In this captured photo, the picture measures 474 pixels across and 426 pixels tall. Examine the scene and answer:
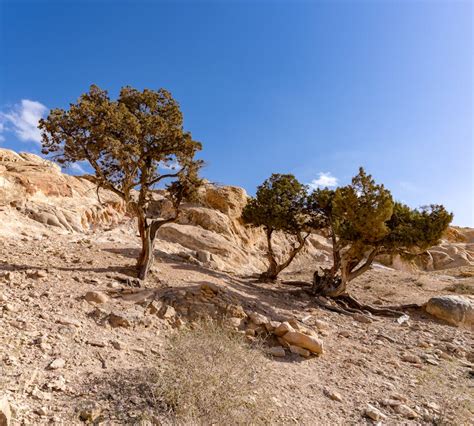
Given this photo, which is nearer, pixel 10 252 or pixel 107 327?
pixel 107 327

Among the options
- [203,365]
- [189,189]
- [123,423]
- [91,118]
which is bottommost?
[123,423]

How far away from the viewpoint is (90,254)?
499 inches

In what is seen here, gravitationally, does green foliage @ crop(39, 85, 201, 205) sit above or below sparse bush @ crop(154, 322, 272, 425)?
above

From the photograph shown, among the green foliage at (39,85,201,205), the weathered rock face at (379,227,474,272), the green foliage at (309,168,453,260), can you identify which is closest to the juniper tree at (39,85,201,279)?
the green foliage at (39,85,201,205)

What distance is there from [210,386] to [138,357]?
2259 mm

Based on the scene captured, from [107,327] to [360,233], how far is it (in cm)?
1149

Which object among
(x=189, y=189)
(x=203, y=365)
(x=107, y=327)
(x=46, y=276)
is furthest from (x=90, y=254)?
(x=203, y=365)

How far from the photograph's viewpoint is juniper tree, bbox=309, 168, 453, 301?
1357 centimetres

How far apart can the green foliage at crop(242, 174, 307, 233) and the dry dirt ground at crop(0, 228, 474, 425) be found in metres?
6.24

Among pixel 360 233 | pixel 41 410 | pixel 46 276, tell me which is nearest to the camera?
pixel 41 410

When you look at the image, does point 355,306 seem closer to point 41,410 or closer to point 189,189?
point 189,189

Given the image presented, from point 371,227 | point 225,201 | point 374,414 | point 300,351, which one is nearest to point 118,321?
point 300,351

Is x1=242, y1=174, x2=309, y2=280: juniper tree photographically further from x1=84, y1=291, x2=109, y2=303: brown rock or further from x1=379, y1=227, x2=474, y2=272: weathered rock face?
x1=379, y1=227, x2=474, y2=272: weathered rock face

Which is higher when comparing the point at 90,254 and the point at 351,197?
the point at 351,197
